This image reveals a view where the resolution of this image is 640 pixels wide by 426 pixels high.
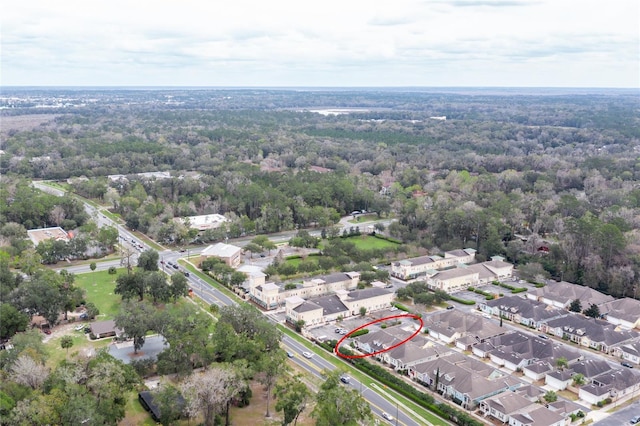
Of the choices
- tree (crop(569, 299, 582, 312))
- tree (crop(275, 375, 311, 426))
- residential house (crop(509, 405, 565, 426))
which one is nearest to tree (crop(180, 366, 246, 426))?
tree (crop(275, 375, 311, 426))

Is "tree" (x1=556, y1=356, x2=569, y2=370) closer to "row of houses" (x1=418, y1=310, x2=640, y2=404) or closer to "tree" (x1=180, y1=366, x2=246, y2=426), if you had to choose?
"row of houses" (x1=418, y1=310, x2=640, y2=404)

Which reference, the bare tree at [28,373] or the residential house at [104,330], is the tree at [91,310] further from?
the bare tree at [28,373]

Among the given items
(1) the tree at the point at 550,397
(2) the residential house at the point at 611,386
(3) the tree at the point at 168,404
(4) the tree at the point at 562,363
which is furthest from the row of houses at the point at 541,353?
(3) the tree at the point at 168,404

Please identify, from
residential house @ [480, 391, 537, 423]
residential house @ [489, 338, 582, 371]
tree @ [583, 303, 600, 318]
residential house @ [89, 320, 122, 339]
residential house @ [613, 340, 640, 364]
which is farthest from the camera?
tree @ [583, 303, 600, 318]

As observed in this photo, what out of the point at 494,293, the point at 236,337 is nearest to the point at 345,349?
the point at 236,337

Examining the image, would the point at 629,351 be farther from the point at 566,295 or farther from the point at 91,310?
the point at 91,310

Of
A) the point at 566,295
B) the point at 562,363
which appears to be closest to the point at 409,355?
the point at 562,363
